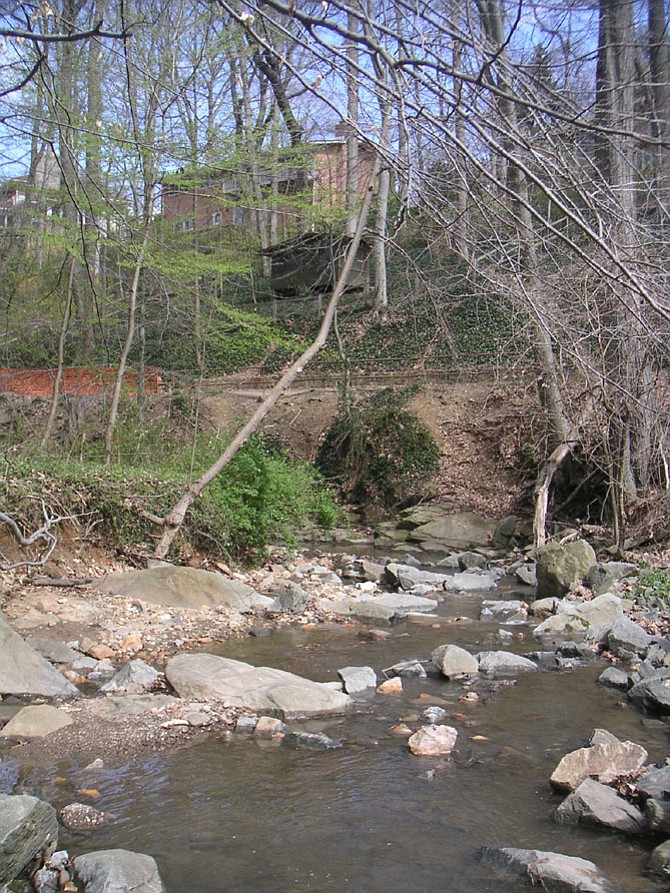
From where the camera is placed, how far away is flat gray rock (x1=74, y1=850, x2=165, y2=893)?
296 centimetres

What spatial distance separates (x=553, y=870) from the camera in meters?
3.09

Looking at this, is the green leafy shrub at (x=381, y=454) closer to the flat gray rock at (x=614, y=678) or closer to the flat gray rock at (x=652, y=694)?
the flat gray rock at (x=614, y=678)

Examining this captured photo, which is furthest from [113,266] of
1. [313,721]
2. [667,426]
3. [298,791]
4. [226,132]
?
[298,791]

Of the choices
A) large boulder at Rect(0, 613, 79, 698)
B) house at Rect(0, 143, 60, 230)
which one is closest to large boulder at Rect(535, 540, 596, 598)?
large boulder at Rect(0, 613, 79, 698)

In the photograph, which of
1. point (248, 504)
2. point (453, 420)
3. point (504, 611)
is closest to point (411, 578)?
point (504, 611)

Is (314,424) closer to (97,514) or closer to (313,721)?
(97,514)

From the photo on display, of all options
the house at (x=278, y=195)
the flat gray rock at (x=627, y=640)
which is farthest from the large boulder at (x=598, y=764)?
the house at (x=278, y=195)

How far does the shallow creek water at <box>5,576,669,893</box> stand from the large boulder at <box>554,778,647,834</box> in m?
0.07

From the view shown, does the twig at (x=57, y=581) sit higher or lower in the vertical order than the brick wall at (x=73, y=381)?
lower

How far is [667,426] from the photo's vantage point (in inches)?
392

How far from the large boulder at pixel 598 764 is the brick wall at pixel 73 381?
1083 centimetres

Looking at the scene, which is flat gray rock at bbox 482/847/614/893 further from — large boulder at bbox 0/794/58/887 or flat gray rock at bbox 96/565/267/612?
flat gray rock at bbox 96/565/267/612

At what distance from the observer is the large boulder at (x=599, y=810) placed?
11.8 feet

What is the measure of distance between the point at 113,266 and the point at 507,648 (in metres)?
9.30
